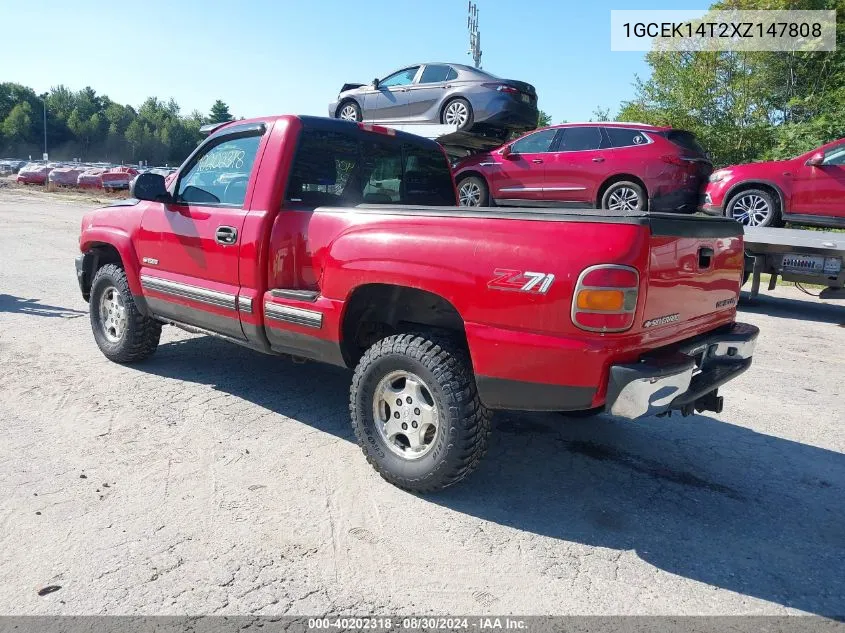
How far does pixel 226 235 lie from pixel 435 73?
829 centimetres

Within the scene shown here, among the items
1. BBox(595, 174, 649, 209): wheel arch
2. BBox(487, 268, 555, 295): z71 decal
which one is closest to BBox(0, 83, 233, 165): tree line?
BBox(595, 174, 649, 209): wheel arch

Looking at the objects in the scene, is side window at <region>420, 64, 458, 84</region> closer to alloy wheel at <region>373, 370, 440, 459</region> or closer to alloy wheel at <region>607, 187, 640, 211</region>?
alloy wheel at <region>607, 187, 640, 211</region>

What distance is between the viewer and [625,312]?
2.62 m

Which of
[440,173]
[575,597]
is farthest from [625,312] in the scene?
[440,173]

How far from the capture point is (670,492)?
3.38 meters

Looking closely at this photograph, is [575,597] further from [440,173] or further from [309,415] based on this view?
[440,173]

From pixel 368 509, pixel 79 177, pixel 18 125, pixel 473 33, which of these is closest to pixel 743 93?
pixel 473 33

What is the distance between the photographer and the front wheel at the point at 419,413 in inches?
119

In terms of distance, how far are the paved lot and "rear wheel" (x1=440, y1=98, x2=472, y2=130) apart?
6852mm

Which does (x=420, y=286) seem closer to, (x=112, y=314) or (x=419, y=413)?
(x=419, y=413)

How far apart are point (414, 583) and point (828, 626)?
1559 mm

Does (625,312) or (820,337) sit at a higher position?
(625,312)

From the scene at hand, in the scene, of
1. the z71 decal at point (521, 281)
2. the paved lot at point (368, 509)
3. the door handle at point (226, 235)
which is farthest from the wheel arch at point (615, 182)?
the z71 decal at point (521, 281)

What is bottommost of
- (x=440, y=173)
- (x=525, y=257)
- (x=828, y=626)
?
(x=828, y=626)
